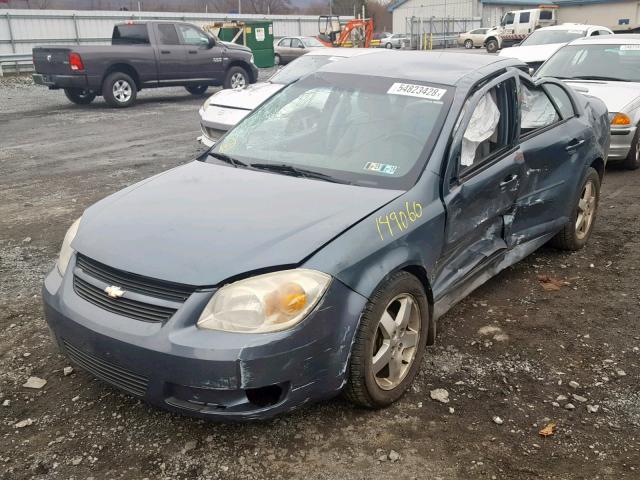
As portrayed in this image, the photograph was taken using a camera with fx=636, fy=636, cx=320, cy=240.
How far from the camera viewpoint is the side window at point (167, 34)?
15.1 m

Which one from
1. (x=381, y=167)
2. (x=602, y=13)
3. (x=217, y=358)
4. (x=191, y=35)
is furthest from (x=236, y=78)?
(x=602, y=13)

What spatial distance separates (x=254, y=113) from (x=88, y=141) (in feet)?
22.7

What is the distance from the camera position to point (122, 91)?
47.4ft

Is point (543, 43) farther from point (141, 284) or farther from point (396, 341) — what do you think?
point (141, 284)

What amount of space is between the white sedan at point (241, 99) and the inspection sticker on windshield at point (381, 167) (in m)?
4.48

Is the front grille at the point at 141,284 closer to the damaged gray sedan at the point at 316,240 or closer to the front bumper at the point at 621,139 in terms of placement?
the damaged gray sedan at the point at 316,240

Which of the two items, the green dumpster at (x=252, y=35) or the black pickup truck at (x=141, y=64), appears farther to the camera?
the green dumpster at (x=252, y=35)

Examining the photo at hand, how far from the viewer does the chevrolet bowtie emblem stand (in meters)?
2.72

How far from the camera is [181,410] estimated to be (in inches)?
104

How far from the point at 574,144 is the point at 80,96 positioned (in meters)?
12.8

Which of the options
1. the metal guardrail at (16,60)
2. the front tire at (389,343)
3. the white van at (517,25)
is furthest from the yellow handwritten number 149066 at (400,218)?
the white van at (517,25)

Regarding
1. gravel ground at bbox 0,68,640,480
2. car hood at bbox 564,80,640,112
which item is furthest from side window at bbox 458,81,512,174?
car hood at bbox 564,80,640,112

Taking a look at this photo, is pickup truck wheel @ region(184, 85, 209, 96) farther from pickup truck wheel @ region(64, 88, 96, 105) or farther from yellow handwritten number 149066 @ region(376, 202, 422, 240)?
yellow handwritten number 149066 @ region(376, 202, 422, 240)

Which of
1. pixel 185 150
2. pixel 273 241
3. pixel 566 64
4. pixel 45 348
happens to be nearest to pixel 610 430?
pixel 273 241
